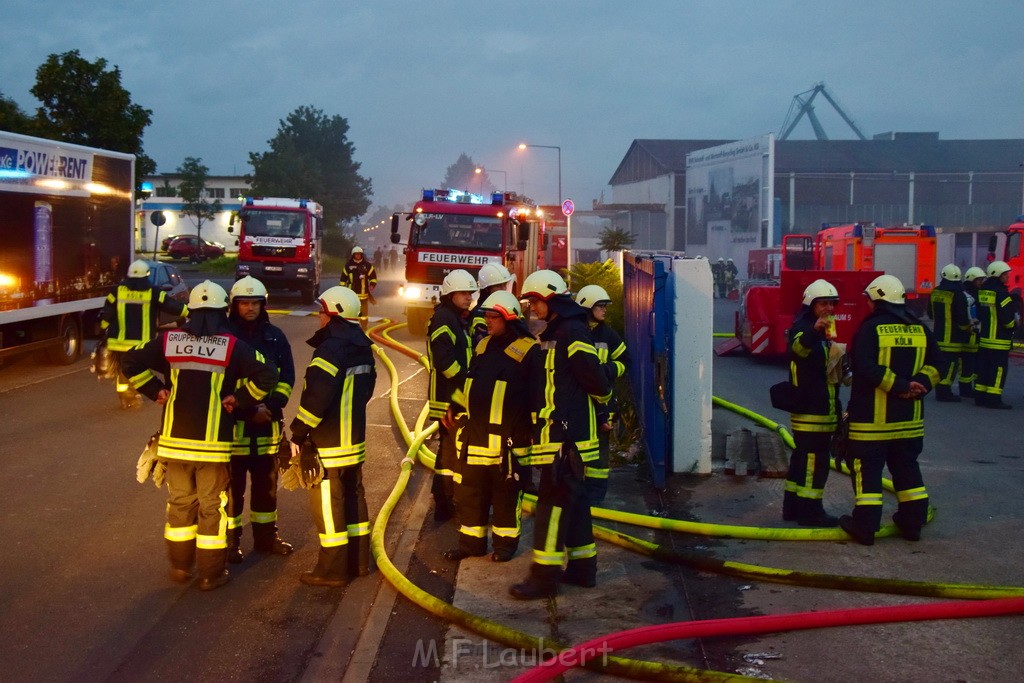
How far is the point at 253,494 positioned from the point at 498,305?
6.93 ft

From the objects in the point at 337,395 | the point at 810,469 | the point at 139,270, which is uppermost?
the point at 139,270

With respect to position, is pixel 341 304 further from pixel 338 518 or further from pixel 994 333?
pixel 994 333

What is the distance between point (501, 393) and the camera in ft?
20.6

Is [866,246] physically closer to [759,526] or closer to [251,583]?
[759,526]

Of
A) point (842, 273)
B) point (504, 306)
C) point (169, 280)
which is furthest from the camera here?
point (169, 280)

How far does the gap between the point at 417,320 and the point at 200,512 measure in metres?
14.3

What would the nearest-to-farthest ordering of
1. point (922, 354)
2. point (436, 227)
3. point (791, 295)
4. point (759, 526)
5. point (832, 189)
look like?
point (922, 354) → point (759, 526) → point (791, 295) → point (436, 227) → point (832, 189)

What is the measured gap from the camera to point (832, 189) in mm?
66188

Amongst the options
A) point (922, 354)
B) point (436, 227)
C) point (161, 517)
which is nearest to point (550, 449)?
point (922, 354)

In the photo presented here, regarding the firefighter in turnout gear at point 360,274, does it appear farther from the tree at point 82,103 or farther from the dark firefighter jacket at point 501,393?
the dark firefighter jacket at point 501,393

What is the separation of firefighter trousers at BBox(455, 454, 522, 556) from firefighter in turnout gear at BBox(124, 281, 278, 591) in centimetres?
138

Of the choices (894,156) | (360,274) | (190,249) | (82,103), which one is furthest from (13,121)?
(894,156)

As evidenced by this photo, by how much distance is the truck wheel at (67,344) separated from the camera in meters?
15.7

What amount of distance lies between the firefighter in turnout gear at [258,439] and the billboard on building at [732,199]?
50.0 m
